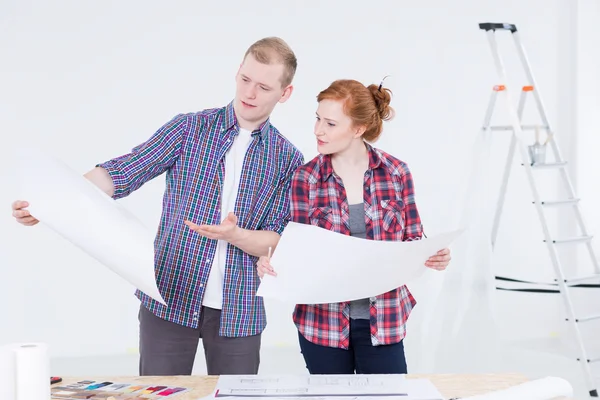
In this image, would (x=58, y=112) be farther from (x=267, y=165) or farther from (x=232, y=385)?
(x=232, y=385)

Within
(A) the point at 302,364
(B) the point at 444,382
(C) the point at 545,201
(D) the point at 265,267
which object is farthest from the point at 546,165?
(D) the point at 265,267

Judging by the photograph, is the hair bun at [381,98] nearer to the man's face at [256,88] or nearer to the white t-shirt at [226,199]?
the man's face at [256,88]

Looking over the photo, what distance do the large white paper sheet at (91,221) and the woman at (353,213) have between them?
1.56 ft

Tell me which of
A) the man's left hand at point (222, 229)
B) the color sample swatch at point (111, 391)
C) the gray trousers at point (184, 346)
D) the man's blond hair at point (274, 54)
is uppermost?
the man's blond hair at point (274, 54)

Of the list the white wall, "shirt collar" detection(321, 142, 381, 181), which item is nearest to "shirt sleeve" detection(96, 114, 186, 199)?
"shirt collar" detection(321, 142, 381, 181)

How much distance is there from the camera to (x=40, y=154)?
145cm

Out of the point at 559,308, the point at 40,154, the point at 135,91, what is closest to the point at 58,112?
the point at 135,91

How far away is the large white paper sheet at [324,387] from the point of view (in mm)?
1484

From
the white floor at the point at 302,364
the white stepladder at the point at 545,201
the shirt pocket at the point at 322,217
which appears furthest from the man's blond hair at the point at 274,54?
the white floor at the point at 302,364

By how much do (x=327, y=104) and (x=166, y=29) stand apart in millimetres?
3020

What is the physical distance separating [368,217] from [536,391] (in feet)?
2.22

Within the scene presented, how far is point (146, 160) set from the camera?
1.90 meters

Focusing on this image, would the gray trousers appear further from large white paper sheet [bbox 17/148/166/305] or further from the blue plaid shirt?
large white paper sheet [bbox 17/148/166/305]

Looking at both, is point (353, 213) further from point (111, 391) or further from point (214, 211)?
point (111, 391)
